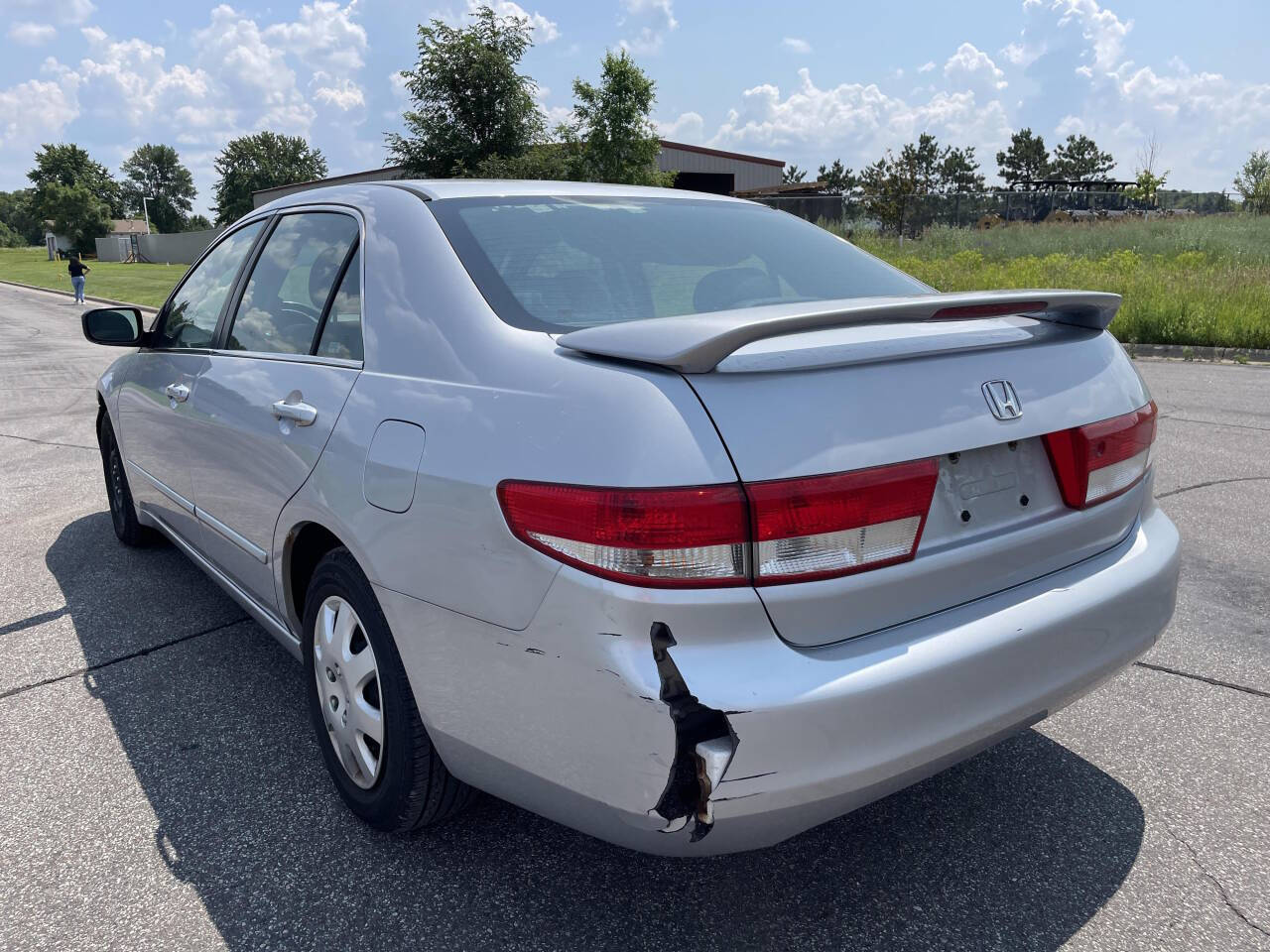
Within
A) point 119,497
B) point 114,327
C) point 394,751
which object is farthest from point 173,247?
point 394,751

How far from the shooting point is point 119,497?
4.89 meters

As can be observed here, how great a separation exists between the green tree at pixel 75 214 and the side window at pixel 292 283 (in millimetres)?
97559

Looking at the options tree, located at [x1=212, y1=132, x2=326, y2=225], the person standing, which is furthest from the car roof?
tree, located at [x1=212, y1=132, x2=326, y2=225]

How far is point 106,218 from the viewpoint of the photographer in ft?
300

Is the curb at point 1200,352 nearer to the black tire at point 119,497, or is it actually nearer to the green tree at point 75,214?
the black tire at point 119,497

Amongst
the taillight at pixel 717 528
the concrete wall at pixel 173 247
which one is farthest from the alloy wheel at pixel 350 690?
the concrete wall at pixel 173 247

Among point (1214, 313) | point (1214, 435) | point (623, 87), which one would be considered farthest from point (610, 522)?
point (623, 87)

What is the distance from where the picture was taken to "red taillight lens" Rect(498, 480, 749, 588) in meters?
1.69

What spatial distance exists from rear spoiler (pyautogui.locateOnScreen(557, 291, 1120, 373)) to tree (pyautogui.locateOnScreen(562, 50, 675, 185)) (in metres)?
29.1

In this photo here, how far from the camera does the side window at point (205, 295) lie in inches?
138

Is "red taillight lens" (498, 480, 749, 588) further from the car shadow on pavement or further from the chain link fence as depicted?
the chain link fence

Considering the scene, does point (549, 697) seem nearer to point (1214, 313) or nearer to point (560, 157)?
point (1214, 313)

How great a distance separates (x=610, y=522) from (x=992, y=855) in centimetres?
142

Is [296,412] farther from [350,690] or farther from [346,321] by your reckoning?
[350,690]
